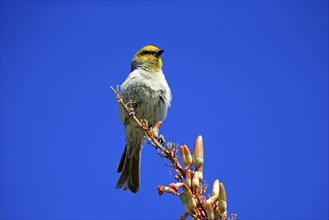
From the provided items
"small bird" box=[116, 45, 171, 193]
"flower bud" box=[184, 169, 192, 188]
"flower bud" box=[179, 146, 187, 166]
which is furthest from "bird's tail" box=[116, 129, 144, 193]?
"flower bud" box=[184, 169, 192, 188]

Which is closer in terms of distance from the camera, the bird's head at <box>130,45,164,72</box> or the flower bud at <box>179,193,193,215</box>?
the flower bud at <box>179,193,193,215</box>

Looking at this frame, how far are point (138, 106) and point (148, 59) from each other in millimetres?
1242

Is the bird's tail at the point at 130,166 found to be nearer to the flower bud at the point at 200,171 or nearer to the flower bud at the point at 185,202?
the flower bud at the point at 200,171

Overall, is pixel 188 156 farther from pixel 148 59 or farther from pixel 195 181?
pixel 148 59

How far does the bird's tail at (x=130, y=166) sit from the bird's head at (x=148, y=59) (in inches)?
51.0

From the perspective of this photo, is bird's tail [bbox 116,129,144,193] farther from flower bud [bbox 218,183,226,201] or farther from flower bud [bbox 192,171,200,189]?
flower bud [bbox 218,183,226,201]

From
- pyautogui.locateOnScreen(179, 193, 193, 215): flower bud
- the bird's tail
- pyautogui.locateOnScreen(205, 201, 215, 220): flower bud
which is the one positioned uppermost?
the bird's tail

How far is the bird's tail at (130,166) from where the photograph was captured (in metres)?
6.56

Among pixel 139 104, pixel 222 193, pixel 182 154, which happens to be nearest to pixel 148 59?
pixel 139 104

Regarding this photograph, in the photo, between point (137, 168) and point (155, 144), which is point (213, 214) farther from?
point (137, 168)

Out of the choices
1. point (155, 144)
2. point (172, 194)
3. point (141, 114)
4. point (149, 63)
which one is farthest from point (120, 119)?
point (172, 194)

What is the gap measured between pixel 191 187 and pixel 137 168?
479 cm

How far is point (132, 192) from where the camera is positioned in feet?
21.4

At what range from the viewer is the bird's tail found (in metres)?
6.56
